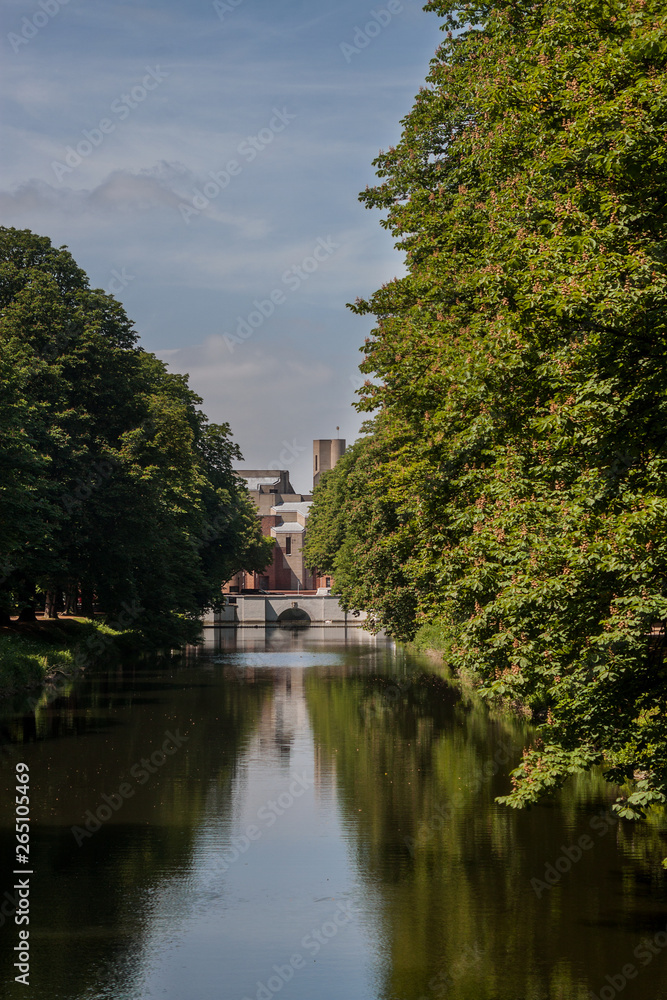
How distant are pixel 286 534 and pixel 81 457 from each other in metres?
110

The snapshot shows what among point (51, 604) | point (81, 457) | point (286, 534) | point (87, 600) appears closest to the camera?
point (81, 457)

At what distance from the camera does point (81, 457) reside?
45531 mm

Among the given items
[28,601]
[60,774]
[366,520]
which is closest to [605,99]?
[60,774]

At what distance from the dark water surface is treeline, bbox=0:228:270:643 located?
11.3 metres

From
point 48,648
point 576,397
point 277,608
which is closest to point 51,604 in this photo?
point 48,648

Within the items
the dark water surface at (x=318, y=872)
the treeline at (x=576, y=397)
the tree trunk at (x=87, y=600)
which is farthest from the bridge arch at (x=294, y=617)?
the treeline at (x=576, y=397)

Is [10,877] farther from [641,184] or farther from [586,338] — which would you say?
[641,184]

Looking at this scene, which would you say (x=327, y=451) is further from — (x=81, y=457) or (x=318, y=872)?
(x=318, y=872)

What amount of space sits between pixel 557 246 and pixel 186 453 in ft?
152

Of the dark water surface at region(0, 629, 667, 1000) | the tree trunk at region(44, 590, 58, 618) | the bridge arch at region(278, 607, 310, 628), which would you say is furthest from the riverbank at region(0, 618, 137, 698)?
the bridge arch at region(278, 607, 310, 628)

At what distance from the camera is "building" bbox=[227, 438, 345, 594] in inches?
5891

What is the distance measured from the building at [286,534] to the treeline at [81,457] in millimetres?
84017

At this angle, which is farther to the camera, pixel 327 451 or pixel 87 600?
pixel 327 451

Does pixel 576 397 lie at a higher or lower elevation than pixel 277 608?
higher
